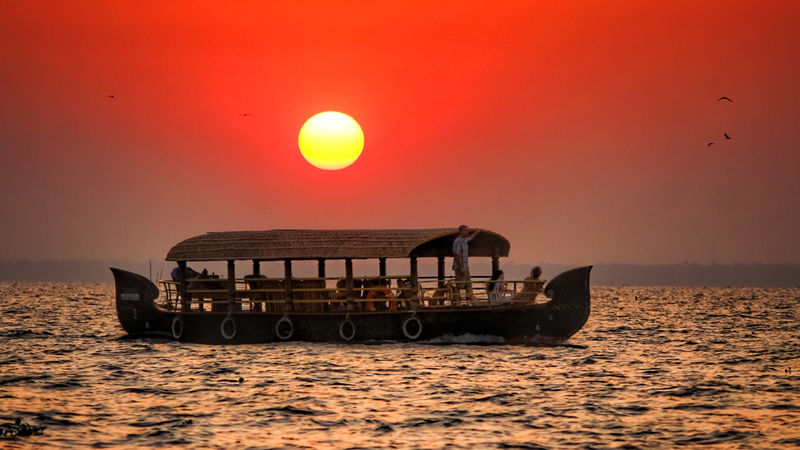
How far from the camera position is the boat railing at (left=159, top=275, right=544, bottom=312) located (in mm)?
31750

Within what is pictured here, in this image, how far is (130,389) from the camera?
25.3 m

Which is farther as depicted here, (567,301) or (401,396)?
(567,301)

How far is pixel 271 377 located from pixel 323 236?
20.6ft

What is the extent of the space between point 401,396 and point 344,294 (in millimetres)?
9687

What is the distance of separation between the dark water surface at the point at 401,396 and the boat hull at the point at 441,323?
0.68 metres

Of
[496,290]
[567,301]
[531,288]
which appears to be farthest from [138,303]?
[567,301]

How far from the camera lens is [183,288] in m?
35.2

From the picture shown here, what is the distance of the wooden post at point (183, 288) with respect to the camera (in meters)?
35.3

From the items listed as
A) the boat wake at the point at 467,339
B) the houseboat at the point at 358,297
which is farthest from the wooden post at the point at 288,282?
the boat wake at the point at 467,339

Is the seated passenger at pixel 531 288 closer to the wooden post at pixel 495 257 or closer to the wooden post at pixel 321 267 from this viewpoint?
the wooden post at pixel 495 257

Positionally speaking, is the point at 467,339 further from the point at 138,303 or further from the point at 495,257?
the point at 138,303

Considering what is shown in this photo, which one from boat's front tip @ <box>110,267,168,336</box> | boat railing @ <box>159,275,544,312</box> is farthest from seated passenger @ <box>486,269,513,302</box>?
boat's front tip @ <box>110,267,168,336</box>

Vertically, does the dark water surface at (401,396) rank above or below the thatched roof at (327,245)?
below

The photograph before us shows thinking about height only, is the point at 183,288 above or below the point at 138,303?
above
